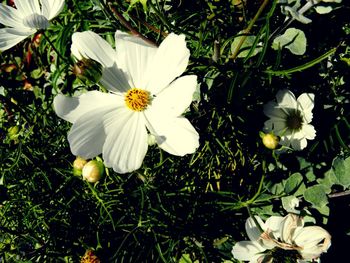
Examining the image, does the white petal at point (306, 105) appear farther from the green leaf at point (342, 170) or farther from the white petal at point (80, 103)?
the white petal at point (80, 103)

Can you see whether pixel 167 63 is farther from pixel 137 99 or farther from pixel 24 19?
pixel 24 19

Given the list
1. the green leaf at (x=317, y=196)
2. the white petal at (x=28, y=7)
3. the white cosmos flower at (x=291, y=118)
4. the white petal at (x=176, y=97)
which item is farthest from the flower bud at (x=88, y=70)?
the green leaf at (x=317, y=196)

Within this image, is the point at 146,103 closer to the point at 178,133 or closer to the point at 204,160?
the point at 178,133

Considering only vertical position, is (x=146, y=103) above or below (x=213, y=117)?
above

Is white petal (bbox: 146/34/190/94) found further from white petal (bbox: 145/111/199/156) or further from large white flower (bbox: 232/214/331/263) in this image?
large white flower (bbox: 232/214/331/263)

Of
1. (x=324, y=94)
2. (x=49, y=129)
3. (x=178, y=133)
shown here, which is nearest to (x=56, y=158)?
(x=49, y=129)
